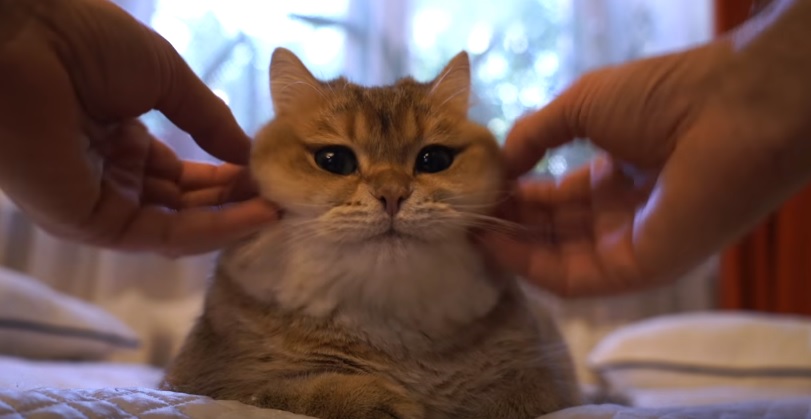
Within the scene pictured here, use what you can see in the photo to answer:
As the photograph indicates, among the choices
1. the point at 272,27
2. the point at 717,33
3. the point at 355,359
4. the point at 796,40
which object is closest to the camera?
the point at 796,40

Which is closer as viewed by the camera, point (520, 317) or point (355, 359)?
point (355, 359)

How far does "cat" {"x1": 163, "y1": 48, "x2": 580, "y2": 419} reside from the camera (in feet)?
2.91

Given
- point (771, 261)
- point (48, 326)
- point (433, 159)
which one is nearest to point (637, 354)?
point (771, 261)

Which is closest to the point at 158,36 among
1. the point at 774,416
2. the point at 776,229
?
the point at 774,416

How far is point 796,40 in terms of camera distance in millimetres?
771

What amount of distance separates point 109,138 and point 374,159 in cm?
41

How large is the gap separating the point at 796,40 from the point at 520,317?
53 cm

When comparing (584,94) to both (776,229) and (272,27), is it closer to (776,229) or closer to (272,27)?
(272,27)

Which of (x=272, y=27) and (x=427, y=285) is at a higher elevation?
(x=272, y=27)

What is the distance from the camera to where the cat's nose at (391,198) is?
34.3 inches

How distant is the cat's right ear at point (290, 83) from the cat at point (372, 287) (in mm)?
36

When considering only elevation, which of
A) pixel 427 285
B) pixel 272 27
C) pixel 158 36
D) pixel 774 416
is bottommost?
pixel 774 416

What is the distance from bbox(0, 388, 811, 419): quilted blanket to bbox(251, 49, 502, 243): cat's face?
0.26 metres

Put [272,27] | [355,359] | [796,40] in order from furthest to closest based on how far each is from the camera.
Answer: [272,27]
[355,359]
[796,40]
